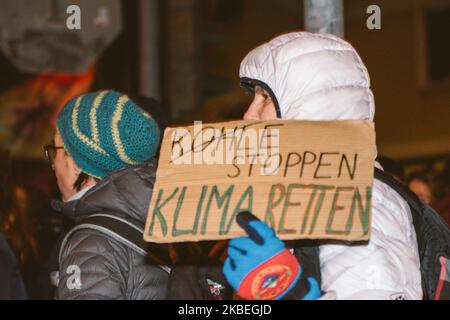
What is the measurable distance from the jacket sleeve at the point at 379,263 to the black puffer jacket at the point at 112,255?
2.29ft

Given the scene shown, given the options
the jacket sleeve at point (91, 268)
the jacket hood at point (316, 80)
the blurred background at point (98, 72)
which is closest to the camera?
the jacket hood at point (316, 80)

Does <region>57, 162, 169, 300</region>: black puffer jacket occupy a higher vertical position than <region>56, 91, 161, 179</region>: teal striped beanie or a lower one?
lower

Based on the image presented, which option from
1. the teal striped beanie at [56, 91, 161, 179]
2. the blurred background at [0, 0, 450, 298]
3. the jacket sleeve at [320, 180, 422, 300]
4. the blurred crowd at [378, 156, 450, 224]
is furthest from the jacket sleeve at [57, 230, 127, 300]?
the blurred crowd at [378, 156, 450, 224]

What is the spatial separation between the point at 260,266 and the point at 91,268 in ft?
2.36

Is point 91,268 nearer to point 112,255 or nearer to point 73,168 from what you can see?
point 112,255

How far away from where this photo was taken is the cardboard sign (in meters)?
2.10

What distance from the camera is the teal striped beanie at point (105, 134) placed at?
2.94 m

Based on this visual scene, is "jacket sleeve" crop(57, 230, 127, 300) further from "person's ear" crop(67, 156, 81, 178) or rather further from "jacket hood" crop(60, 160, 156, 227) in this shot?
"person's ear" crop(67, 156, 81, 178)

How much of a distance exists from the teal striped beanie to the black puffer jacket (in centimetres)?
15

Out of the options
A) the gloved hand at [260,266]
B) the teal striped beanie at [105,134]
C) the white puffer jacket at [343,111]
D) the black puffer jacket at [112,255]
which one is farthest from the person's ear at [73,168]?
the gloved hand at [260,266]

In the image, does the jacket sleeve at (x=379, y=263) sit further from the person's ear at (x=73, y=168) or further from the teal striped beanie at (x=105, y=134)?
the person's ear at (x=73, y=168)

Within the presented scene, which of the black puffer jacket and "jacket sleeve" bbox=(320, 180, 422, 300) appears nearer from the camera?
"jacket sleeve" bbox=(320, 180, 422, 300)

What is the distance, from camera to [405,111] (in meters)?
15.0

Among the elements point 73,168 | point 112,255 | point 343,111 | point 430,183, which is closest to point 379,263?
point 343,111
